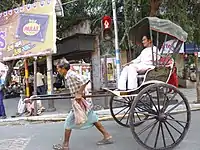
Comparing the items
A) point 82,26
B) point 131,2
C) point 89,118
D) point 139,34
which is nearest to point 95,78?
point 82,26

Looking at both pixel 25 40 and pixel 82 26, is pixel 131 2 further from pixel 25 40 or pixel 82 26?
pixel 82 26

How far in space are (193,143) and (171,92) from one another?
3.53 feet

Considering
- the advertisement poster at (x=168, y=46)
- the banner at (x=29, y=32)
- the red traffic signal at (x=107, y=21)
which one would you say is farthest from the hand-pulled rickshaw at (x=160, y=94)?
the red traffic signal at (x=107, y=21)

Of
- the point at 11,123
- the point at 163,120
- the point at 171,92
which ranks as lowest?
the point at 11,123

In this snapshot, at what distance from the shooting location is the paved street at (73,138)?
218 inches

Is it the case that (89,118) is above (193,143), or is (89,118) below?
above

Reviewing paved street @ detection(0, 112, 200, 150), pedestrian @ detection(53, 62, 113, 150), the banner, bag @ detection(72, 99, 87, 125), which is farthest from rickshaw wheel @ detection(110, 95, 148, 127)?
the banner

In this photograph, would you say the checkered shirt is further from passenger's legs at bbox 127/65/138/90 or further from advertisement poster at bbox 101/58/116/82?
advertisement poster at bbox 101/58/116/82

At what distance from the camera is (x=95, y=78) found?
621 inches

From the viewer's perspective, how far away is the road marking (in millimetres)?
5770

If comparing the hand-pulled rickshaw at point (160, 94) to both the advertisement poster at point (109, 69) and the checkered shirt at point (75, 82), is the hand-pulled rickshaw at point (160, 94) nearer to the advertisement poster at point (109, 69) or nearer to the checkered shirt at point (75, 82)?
the checkered shirt at point (75, 82)

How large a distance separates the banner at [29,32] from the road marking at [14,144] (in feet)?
10.00

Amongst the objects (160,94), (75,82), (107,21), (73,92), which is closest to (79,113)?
(73,92)

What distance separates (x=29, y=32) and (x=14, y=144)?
3.96 meters
